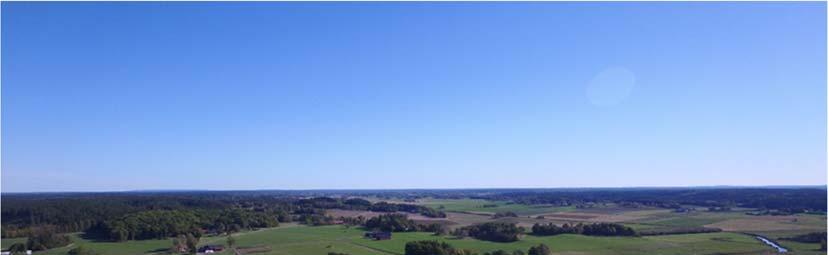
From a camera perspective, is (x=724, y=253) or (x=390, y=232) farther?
(x=390, y=232)

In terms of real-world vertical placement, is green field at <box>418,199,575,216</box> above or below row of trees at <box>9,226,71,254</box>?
above

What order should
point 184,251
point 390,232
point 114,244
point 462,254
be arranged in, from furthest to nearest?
point 390,232 → point 114,244 → point 184,251 → point 462,254

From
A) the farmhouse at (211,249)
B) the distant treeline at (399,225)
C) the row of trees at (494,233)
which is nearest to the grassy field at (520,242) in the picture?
the row of trees at (494,233)

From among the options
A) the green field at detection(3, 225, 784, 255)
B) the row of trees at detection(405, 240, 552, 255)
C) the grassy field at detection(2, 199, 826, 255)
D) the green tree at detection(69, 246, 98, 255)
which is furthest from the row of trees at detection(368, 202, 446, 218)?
the green tree at detection(69, 246, 98, 255)

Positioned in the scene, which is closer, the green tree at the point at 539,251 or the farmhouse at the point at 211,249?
the green tree at the point at 539,251

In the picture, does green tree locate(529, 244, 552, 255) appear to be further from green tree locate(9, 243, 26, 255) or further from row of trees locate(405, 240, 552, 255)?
green tree locate(9, 243, 26, 255)

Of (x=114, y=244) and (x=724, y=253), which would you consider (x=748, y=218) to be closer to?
(x=724, y=253)

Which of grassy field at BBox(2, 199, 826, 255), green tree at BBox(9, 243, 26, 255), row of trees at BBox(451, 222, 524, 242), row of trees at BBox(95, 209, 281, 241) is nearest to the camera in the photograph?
green tree at BBox(9, 243, 26, 255)

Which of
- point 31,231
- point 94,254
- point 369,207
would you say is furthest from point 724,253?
point 369,207

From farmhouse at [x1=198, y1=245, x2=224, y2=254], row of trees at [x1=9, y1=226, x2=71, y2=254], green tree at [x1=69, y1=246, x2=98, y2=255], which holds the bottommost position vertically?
farmhouse at [x1=198, y1=245, x2=224, y2=254]

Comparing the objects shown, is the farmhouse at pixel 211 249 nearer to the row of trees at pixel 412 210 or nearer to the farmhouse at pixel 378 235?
the farmhouse at pixel 378 235

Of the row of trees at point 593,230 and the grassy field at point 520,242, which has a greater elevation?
the row of trees at point 593,230
